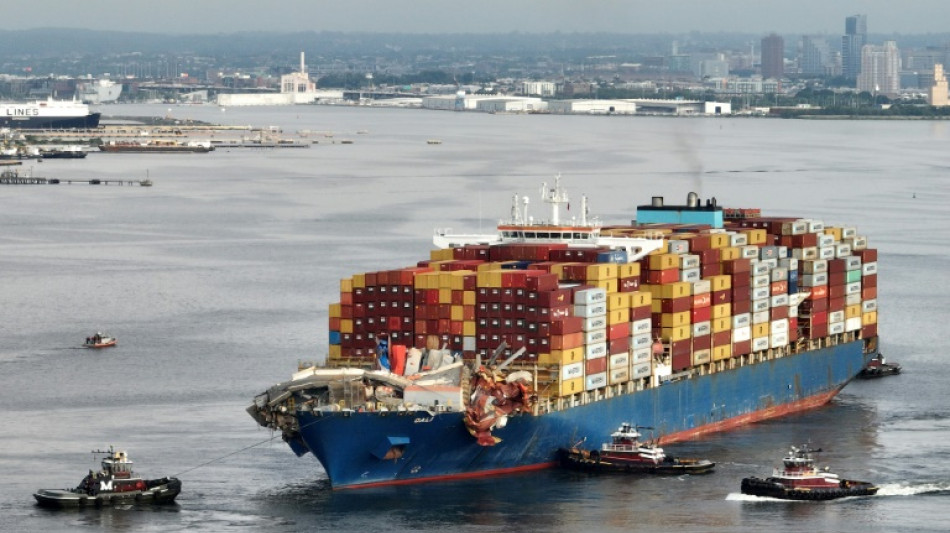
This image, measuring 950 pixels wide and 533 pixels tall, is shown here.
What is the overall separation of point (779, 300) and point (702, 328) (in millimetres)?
3847

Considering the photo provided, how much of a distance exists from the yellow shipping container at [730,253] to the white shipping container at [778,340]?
2.27m

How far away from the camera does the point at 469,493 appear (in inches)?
1468

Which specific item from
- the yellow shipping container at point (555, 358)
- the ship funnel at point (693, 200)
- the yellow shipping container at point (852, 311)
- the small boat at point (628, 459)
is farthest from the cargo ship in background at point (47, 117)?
the yellow shipping container at point (555, 358)

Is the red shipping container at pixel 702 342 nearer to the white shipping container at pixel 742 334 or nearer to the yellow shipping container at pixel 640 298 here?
the white shipping container at pixel 742 334

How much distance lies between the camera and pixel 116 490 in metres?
36.5

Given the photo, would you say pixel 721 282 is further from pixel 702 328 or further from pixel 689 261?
pixel 702 328

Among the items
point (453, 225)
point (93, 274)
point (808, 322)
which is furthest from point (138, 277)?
point (808, 322)

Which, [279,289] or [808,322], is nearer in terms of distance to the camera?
[808,322]

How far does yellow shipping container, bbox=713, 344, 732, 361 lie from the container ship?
3 cm

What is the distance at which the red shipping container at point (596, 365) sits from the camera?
39594mm

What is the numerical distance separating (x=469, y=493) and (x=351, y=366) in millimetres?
3818

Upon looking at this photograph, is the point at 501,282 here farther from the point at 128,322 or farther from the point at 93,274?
the point at 93,274

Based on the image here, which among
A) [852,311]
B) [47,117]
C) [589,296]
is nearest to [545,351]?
[589,296]

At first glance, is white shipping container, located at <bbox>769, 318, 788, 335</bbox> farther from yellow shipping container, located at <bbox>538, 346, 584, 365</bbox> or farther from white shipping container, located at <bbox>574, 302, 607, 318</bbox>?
yellow shipping container, located at <bbox>538, 346, 584, 365</bbox>
